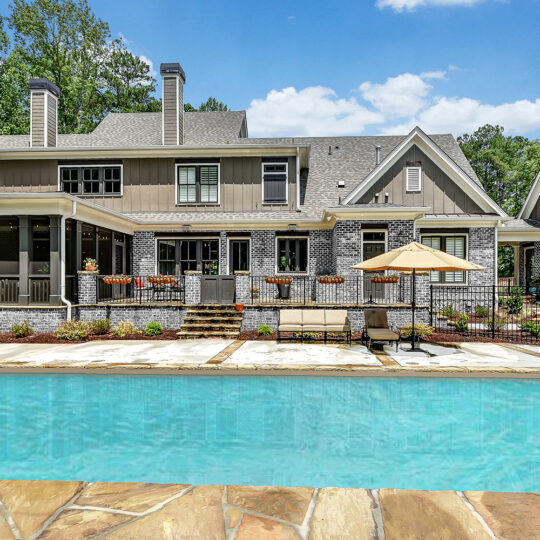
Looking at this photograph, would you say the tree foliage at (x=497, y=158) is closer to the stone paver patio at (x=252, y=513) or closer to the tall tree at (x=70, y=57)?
the tall tree at (x=70, y=57)

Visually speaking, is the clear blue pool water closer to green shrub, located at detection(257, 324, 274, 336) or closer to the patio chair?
the patio chair

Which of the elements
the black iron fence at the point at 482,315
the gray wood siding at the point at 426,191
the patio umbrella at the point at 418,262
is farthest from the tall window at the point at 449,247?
the patio umbrella at the point at 418,262

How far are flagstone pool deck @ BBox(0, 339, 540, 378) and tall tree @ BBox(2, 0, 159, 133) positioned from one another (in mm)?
27668

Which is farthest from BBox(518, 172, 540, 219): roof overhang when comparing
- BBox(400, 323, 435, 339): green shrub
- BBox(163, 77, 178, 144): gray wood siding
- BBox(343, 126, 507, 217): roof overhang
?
BBox(163, 77, 178, 144): gray wood siding

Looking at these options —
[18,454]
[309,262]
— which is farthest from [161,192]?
[18,454]

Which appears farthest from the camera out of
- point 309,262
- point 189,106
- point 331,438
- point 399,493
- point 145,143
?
point 189,106

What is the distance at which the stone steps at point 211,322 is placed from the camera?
12.3 meters

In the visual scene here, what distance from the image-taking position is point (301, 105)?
66.3 meters

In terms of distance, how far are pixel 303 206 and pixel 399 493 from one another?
15506 millimetres

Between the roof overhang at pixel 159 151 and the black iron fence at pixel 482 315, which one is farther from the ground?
the roof overhang at pixel 159 151

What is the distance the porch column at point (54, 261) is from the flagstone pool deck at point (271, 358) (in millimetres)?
2072

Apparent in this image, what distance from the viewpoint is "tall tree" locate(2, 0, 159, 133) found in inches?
1248

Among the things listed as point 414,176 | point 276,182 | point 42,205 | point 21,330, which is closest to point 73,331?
point 21,330

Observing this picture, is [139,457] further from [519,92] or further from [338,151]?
[519,92]
